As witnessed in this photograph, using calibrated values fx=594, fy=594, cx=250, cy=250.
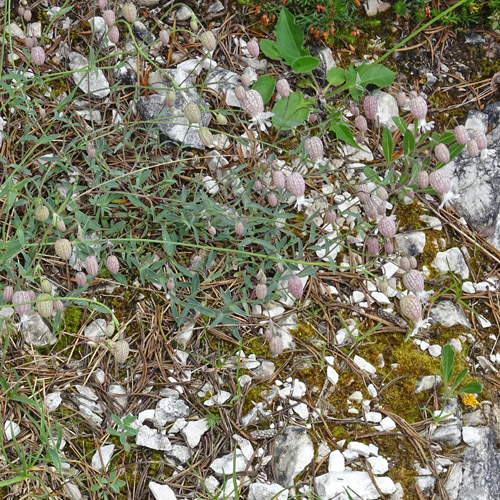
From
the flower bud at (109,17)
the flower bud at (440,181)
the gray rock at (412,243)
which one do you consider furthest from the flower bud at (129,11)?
the gray rock at (412,243)

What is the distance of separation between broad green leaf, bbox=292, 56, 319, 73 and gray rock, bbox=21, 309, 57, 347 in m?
1.63

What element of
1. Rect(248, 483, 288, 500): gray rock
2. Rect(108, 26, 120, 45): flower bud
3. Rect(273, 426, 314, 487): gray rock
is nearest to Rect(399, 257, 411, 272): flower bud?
Answer: Rect(273, 426, 314, 487): gray rock

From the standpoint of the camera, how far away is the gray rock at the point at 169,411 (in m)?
2.37

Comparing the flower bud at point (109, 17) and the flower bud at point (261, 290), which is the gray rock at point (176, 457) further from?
the flower bud at point (109, 17)

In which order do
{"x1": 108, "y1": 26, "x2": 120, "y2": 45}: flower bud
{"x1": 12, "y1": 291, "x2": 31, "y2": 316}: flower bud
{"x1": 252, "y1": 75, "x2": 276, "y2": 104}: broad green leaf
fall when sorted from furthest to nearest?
{"x1": 252, "y1": 75, "x2": 276, "y2": 104}: broad green leaf
{"x1": 108, "y1": 26, "x2": 120, "y2": 45}: flower bud
{"x1": 12, "y1": 291, "x2": 31, "y2": 316}: flower bud

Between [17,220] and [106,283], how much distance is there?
1.51ft

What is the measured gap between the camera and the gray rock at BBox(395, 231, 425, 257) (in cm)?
290

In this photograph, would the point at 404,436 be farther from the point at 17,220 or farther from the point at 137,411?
the point at 17,220

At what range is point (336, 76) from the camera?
9.80 feet

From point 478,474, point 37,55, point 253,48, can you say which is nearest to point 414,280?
point 478,474

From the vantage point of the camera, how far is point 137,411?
7.79ft

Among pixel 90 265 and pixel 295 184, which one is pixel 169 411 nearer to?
pixel 90 265

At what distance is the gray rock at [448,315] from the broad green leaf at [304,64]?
1.28 m

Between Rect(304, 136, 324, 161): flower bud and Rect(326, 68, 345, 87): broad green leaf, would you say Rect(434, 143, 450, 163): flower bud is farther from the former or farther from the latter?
Rect(326, 68, 345, 87): broad green leaf
